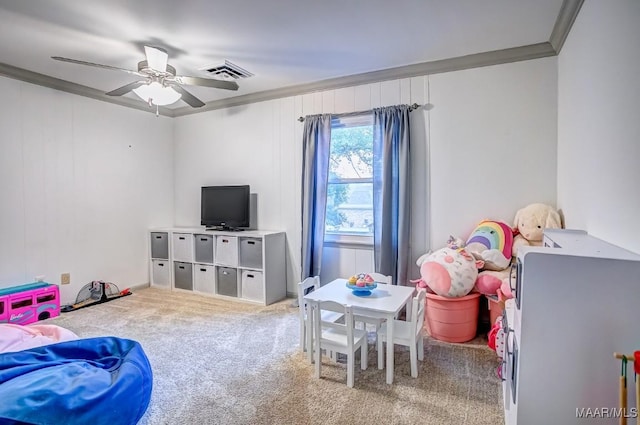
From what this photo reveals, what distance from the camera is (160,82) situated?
3162 mm

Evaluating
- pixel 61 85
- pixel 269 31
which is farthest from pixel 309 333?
pixel 61 85

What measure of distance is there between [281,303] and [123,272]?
226 centimetres

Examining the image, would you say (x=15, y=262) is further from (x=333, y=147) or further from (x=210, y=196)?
(x=333, y=147)

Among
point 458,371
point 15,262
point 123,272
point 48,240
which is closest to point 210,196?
point 123,272

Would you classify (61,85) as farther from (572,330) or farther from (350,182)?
(572,330)

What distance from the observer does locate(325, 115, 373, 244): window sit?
12.8ft

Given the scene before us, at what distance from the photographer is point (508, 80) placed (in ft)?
10.5

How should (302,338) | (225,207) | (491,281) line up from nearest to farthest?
1. (302,338)
2. (491,281)
3. (225,207)

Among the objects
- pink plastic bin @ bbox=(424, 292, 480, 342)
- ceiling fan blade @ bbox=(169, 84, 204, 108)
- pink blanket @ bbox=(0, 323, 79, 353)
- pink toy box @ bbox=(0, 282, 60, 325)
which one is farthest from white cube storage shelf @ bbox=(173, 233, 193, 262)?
pink plastic bin @ bbox=(424, 292, 480, 342)

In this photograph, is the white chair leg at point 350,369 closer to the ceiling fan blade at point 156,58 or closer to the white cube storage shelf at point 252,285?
the white cube storage shelf at point 252,285

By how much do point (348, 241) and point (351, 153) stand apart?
1.03 m

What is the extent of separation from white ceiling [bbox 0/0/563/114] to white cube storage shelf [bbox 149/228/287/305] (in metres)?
1.99

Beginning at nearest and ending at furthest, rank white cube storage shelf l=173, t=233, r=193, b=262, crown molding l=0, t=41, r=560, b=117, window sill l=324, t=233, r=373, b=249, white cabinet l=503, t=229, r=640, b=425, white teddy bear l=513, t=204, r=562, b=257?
1. white cabinet l=503, t=229, r=640, b=425
2. white teddy bear l=513, t=204, r=562, b=257
3. crown molding l=0, t=41, r=560, b=117
4. window sill l=324, t=233, r=373, b=249
5. white cube storage shelf l=173, t=233, r=193, b=262

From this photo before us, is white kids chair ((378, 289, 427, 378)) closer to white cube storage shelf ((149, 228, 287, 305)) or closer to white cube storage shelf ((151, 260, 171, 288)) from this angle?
white cube storage shelf ((149, 228, 287, 305))
